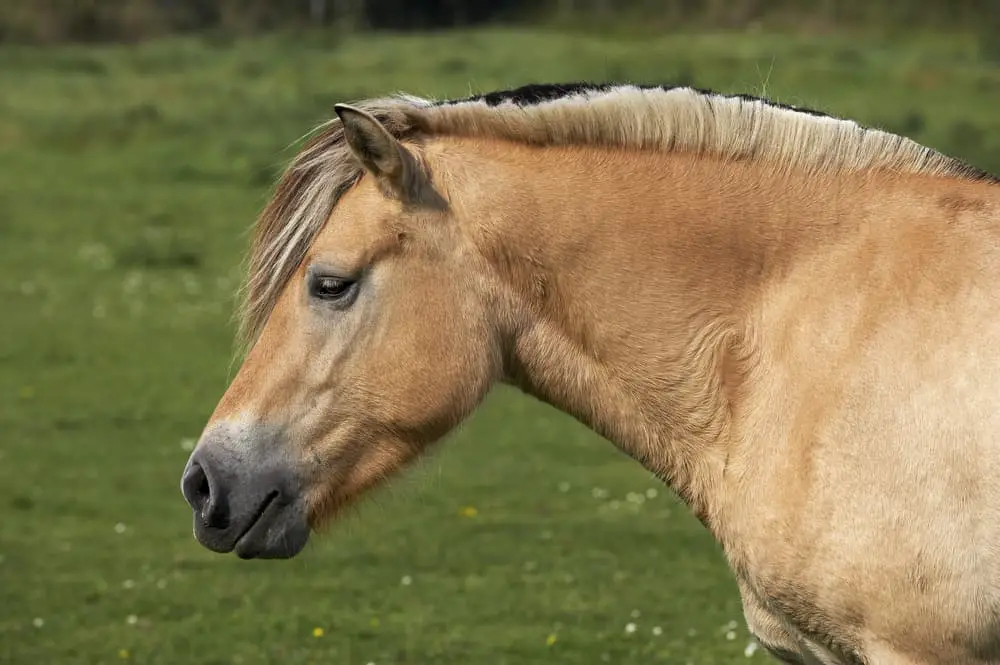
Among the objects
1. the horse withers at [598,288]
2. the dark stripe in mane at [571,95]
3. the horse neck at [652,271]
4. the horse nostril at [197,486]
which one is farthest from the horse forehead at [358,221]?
the horse nostril at [197,486]

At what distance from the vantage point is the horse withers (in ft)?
14.3

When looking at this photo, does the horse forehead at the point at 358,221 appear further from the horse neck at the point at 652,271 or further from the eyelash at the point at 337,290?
the horse neck at the point at 652,271

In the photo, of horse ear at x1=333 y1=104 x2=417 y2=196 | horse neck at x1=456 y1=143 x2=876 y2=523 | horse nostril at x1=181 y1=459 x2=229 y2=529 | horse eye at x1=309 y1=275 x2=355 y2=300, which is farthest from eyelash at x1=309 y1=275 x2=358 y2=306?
horse nostril at x1=181 y1=459 x2=229 y2=529

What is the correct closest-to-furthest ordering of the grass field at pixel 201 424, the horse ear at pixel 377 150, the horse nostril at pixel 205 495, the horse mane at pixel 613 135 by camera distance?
1. the horse ear at pixel 377 150
2. the horse nostril at pixel 205 495
3. the horse mane at pixel 613 135
4. the grass field at pixel 201 424

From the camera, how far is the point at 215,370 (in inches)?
566

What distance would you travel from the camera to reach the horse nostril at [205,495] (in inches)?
176

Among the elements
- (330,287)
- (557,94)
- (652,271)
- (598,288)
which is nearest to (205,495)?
(330,287)

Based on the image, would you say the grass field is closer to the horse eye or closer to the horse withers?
the horse withers

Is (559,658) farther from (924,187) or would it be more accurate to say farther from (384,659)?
(924,187)

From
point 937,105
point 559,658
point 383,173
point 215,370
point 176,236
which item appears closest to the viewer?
point 383,173

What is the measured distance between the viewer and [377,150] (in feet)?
14.6

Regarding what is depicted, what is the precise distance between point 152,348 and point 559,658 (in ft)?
28.5

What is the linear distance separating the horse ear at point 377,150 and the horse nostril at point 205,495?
3.44 feet

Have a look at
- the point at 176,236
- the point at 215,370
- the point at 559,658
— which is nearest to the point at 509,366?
the point at 559,658
